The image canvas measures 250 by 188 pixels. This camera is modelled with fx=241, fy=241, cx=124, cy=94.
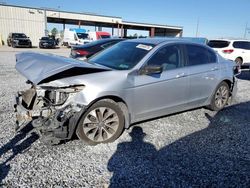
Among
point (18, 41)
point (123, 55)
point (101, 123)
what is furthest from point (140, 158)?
point (18, 41)

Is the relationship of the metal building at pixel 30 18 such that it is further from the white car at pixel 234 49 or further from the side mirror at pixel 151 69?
the side mirror at pixel 151 69

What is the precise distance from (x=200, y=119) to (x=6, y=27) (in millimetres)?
35928

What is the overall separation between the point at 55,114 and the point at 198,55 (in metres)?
3.15

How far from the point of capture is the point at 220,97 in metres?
5.60

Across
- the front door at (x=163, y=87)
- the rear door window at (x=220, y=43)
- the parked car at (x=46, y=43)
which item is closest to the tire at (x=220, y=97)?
the front door at (x=163, y=87)

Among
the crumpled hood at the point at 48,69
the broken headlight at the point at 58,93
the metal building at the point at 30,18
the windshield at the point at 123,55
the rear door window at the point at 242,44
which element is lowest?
the broken headlight at the point at 58,93

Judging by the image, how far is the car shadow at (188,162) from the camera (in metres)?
2.95

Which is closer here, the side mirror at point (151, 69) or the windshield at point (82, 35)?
the side mirror at point (151, 69)

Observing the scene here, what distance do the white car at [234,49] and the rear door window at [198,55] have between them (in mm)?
8400

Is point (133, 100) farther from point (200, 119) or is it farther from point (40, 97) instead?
point (200, 119)

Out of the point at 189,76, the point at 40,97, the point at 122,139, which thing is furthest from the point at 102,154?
the point at 189,76

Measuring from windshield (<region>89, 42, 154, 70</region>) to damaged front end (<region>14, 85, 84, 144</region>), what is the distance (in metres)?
0.99

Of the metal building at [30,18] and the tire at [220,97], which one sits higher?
the metal building at [30,18]

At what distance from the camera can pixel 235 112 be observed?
5672mm
